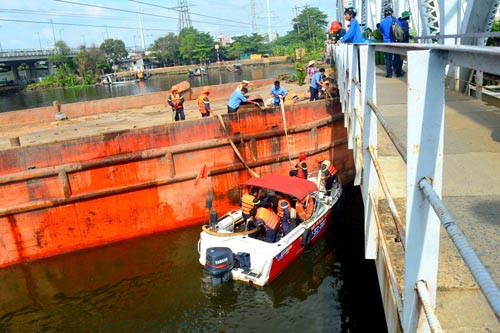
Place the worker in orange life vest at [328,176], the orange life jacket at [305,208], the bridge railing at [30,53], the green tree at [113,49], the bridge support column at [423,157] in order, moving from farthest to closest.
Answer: the green tree at [113,49] → the bridge railing at [30,53] → the worker in orange life vest at [328,176] → the orange life jacket at [305,208] → the bridge support column at [423,157]

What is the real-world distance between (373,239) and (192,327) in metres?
6.09

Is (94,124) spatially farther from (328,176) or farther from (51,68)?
(51,68)

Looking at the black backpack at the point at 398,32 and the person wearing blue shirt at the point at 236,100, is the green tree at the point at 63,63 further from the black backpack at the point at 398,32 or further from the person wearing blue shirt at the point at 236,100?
the black backpack at the point at 398,32

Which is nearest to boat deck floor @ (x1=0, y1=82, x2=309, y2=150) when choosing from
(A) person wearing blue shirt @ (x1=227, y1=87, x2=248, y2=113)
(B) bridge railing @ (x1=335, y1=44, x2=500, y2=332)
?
(A) person wearing blue shirt @ (x1=227, y1=87, x2=248, y2=113)

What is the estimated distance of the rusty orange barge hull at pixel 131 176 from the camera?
1045 cm

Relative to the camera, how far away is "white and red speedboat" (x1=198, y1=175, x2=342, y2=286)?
8836 millimetres

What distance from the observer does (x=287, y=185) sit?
9969mm

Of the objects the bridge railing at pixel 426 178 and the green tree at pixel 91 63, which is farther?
the green tree at pixel 91 63

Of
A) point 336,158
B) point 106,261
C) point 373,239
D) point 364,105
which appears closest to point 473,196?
point 373,239

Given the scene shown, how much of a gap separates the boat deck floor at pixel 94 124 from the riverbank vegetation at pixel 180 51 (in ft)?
164

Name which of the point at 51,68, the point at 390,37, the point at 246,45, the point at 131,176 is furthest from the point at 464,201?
the point at 246,45

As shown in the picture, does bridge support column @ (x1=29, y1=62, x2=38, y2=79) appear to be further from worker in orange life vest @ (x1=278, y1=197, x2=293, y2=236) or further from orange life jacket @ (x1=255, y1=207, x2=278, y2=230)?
orange life jacket @ (x1=255, y1=207, x2=278, y2=230)

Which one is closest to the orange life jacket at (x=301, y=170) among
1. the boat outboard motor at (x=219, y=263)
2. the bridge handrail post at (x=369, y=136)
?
the boat outboard motor at (x=219, y=263)

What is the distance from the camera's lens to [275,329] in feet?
27.0
